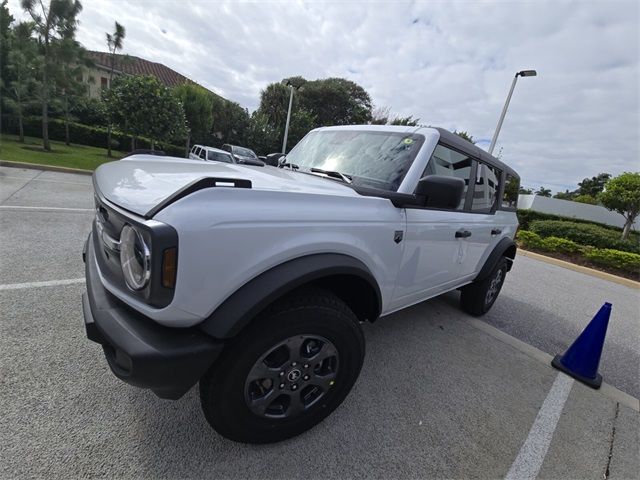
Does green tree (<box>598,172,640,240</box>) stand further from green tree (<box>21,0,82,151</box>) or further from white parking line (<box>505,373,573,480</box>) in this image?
green tree (<box>21,0,82,151</box>)

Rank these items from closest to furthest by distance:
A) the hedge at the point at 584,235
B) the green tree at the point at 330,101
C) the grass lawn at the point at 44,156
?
the hedge at the point at 584,235 < the grass lawn at the point at 44,156 < the green tree at the point at 330,101

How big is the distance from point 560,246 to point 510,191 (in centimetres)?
797

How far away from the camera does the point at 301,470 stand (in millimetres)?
1726

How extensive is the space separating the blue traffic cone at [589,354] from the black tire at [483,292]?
964mm

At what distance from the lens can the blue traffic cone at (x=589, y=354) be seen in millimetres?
2965

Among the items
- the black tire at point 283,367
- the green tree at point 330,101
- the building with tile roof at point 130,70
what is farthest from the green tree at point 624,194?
the building with tile roof at point 130,70

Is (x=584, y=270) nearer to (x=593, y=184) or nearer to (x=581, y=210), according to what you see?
(x=581, y=210)

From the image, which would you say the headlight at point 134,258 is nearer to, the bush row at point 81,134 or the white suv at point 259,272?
the white suv at point 259,272

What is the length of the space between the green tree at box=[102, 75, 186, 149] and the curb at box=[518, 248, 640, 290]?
55.5 ft

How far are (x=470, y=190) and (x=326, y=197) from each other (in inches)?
76.3

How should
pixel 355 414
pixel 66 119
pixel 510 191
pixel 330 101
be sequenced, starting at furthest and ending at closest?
pixel 330 101 → pixel 66 119 → pixel 510 191 → pixel 355 414

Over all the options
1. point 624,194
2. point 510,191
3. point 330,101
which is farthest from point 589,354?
point 330,101

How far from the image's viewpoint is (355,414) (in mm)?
2152

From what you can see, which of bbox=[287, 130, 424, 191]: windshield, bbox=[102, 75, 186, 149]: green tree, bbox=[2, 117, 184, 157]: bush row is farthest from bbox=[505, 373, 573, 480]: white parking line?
bbox=[2, 117, 184, 157]: bush row
